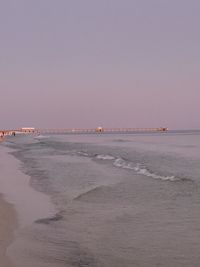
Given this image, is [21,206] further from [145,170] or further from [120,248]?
[145,170]

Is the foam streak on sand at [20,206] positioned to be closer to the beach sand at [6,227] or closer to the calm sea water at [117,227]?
the beach sand at [6,227]

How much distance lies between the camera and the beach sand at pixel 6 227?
24.3 ft

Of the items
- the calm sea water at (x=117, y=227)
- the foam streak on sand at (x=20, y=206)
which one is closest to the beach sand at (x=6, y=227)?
the foam streak on sand at (x=20, y=206)

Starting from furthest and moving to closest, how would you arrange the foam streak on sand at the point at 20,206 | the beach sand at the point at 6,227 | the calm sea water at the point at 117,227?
the foam streak on sand at the point at 20,206 → the calm sea water at the point at 117,227 → the beach sand at the point at 6,227

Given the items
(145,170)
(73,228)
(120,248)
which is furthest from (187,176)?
(120,248)

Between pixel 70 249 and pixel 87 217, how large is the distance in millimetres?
3195

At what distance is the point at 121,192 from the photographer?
16.0m

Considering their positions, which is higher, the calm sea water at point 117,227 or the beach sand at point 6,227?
the beach sand at point 6,227

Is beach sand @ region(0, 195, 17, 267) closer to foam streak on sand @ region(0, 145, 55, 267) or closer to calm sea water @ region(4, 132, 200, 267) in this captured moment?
foam streak on sand @ region(0, 145, 55, 267)

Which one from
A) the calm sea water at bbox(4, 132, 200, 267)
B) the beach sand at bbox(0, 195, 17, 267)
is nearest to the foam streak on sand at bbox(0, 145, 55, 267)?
the beach sand at bbox(0, 195, 17, 267)

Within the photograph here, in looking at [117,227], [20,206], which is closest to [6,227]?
[117,227]

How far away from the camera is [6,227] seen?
9953 mm

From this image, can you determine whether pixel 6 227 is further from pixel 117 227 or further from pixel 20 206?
pixel 20 206

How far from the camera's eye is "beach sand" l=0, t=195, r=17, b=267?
7415 mm
